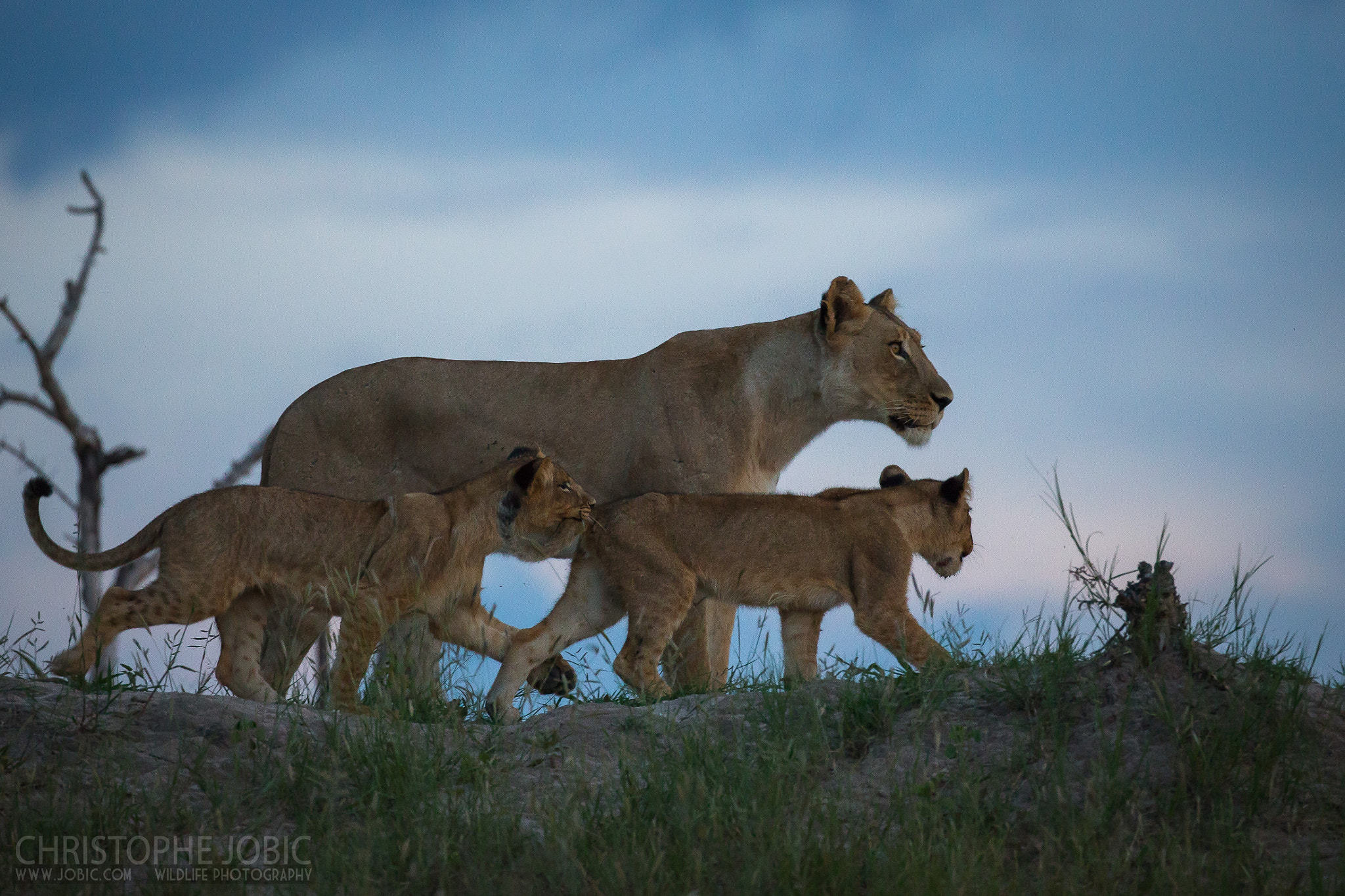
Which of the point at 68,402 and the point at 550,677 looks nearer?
the point at 550,677

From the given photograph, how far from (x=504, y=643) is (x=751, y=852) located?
9.57 ft

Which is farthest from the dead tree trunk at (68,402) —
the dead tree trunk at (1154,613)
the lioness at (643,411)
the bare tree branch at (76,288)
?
the dead tree trunk at (1154,613)

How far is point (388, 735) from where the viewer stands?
4.39 metres

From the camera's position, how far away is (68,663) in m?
5.77

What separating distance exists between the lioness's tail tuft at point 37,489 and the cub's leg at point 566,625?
2320 millimetres

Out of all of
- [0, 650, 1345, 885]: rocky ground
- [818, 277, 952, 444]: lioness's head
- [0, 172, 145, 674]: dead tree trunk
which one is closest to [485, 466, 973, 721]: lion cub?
[0, 650, 1345, 885]: rocky ground

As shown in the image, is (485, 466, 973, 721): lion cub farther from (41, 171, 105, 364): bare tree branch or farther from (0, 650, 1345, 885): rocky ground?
(41, 171, 105, 364): bare tree branch

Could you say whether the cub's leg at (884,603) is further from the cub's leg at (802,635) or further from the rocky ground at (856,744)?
the rocky ground at (856,744)

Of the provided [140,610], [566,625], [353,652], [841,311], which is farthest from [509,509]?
[841,311]

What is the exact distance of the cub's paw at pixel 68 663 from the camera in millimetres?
5719

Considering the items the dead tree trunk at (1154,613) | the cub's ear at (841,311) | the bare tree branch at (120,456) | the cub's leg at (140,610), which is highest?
the bare tree branch at (120,456)

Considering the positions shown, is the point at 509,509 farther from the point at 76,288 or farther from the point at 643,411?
the point at 76,288

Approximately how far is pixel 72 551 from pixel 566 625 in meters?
2.34

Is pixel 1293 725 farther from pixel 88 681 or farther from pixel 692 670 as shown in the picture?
pixel 88 681
